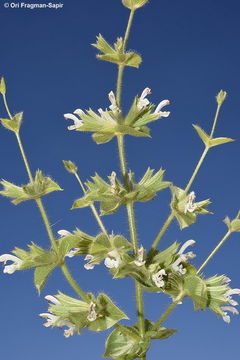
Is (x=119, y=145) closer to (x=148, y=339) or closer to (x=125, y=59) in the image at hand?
(x=125, y=59)

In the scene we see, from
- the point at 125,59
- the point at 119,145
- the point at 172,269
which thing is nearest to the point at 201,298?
the point at 172,269

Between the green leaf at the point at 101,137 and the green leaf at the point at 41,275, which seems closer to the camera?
the green leaf at the point at 41,275

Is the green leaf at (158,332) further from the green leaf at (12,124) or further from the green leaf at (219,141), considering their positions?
the green leaf at (12,124)

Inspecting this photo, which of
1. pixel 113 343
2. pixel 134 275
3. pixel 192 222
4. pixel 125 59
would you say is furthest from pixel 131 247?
pixel 125 59

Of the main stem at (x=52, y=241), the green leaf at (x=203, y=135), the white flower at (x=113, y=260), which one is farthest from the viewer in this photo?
the green leaf at (x=203, y=135)

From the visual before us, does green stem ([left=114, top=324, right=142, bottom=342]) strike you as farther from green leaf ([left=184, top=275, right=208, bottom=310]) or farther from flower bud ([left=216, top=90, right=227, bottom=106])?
flower bud ([left=216, top=90, right=227, bottom=106])

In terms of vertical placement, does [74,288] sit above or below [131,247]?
below

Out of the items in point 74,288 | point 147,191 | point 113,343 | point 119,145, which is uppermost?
point 119,145

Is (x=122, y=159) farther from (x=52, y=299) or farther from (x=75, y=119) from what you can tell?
(x=52, y=299)

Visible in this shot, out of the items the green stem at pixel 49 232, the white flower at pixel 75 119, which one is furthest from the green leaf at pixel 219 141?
the green stem at pixel 49 232
